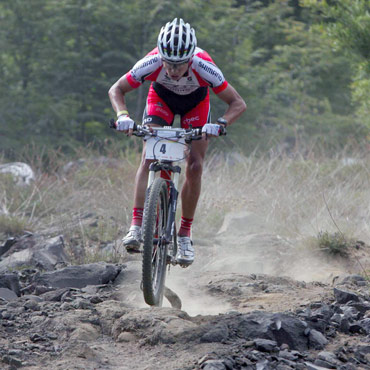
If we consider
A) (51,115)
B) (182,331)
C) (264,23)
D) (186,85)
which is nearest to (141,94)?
(51,115)

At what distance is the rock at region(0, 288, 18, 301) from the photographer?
18.9ft

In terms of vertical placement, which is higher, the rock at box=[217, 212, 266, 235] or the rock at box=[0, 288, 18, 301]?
the rock at box=[0, 288, 18, 301]

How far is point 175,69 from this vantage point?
5.77 meters

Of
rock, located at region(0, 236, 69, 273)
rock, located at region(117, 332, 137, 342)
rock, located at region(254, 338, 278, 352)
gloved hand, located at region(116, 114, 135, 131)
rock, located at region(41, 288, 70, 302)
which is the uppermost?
gloved hand, located at region(116, 114, 135, 131)

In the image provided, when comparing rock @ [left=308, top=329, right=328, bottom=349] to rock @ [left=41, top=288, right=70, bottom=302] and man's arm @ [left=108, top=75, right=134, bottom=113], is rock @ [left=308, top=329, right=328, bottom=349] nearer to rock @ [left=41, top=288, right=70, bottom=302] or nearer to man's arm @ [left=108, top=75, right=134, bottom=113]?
rock @ [left=41, top=288, right=70, bottom=302]

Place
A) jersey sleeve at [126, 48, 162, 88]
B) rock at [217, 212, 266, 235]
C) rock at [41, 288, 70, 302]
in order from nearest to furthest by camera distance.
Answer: rock at [41, 288, 70, 302] → jersey sleeve at [126, 48, 162, 88] → rock at [217, 212, 266, 235]

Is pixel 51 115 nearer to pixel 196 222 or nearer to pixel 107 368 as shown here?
pixel 196 222

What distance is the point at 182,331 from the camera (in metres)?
4.52

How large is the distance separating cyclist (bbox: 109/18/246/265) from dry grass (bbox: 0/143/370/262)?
2.29m

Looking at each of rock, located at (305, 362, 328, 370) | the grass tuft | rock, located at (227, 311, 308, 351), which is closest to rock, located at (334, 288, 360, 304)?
rock, located at (227, 311, 308, 351)

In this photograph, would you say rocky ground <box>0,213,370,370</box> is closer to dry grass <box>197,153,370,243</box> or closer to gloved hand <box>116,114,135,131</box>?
gloved hand <box>116,114,135,131</box>

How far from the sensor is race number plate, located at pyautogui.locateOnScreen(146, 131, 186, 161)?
18.1 ft

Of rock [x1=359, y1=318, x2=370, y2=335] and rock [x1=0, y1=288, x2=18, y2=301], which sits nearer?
rock [x1=359, y1=318, x2=370, y2=335]

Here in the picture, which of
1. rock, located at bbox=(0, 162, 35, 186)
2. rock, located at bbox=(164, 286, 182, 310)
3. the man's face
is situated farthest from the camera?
rock, located at bbox=(0, 162, 35, 186)
